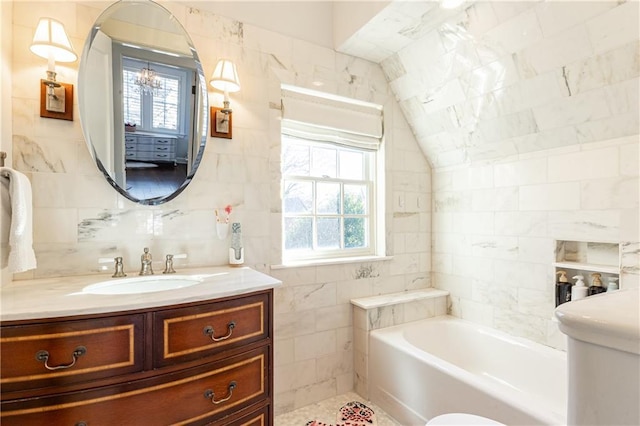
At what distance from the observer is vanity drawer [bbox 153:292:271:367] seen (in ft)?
3.91

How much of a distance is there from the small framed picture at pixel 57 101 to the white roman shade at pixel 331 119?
3.91 feet

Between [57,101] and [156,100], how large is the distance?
438 mm

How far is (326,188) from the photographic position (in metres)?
2.62

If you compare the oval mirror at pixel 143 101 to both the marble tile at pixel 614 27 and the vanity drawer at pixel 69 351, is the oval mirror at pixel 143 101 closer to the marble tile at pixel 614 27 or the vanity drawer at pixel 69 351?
the vanity drawer at pixel 69 351

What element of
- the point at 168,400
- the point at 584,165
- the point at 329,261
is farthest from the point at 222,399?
the point at 584,165

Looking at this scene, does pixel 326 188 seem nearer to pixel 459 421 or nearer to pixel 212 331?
pixel 212 331

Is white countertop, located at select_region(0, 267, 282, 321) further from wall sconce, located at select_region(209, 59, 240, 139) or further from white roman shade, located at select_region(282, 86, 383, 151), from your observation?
white roman shade, located at select_region(282, 86, 383, 151)

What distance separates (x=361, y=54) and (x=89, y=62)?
178 centimetres

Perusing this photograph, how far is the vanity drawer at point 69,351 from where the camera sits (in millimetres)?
1003

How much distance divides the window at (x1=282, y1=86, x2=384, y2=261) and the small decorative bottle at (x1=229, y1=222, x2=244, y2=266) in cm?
44

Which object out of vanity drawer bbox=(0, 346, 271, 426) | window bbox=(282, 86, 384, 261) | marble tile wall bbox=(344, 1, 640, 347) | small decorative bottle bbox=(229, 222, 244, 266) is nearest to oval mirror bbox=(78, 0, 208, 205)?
small decorative bottle bbox=(229, 222, 244, 266)

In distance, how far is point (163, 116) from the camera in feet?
6.02

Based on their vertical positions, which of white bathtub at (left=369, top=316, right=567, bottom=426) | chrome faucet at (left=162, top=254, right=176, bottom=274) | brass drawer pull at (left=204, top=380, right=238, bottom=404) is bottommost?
white bathtub at (left=369, top=316, right=567, bottom=426)

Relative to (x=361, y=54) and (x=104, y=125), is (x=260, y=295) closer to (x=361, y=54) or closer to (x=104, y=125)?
(x=104, y=125)
